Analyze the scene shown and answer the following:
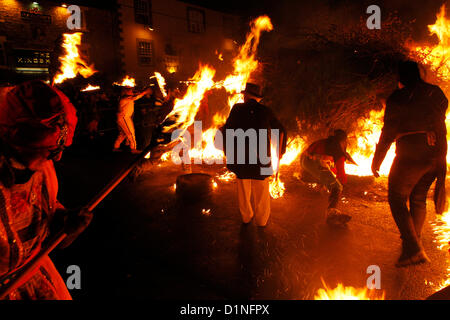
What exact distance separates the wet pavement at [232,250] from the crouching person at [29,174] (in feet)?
2.24

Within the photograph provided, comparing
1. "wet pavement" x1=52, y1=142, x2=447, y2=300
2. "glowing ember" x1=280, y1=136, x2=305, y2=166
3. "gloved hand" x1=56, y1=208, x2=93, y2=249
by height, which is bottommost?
"wet pavement" x1=52, y1=142, x2=447, y2=300

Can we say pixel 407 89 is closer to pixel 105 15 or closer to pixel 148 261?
pixel 148 261

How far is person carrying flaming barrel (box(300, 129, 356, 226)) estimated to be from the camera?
17.2 ft

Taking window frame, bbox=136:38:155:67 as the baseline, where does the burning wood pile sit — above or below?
below

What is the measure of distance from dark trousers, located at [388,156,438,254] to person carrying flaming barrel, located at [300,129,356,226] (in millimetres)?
1143

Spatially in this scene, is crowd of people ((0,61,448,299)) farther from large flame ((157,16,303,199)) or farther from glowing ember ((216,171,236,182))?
glowing ember ((216,171,236,182))

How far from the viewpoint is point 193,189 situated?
6285 mm

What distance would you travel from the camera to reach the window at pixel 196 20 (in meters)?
27.5

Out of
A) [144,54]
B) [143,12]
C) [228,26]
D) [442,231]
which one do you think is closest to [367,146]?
[442,231]

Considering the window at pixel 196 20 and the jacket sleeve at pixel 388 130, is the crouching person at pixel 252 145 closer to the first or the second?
the jacket sleeve at pixel 388 130

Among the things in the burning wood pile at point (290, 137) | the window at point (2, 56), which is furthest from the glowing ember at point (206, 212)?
the window at point (2, 56)

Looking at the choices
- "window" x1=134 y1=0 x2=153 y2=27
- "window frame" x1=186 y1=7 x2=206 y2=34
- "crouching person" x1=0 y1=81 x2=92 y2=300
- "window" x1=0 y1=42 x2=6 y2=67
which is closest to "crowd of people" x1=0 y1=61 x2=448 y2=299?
"crouching person" x1=0 y1=81 x2=92 y2=300

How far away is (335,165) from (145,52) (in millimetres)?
22867
